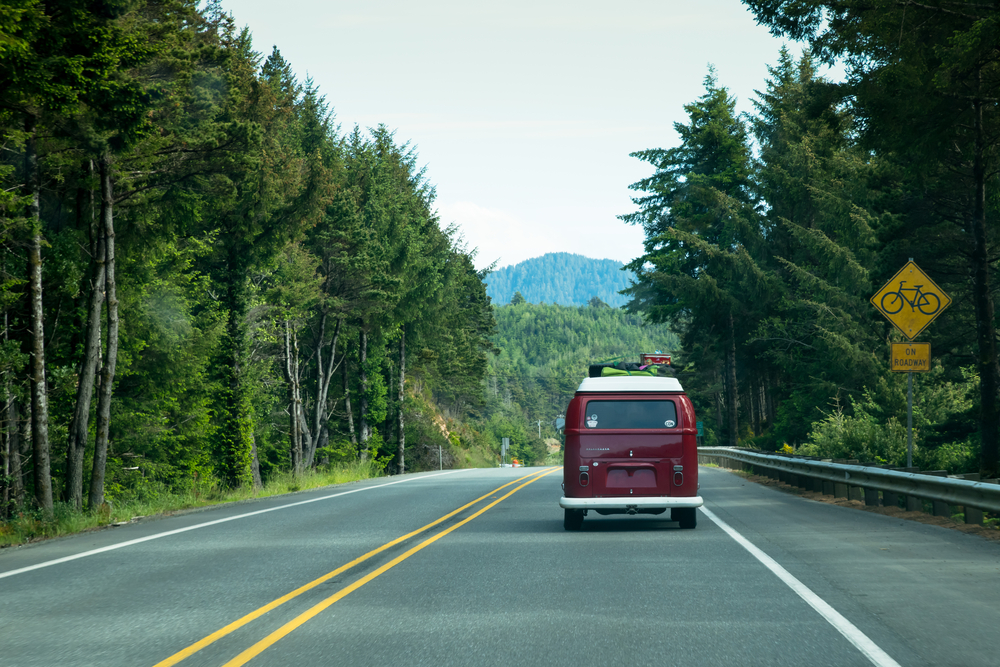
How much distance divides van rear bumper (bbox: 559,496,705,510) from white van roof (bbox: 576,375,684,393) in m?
1.56

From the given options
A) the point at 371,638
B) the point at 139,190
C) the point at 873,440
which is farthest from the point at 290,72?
the point at 371,638

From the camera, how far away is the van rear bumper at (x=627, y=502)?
1395cm

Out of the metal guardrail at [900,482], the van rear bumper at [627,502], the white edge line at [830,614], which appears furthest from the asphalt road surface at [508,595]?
the metal guardrail at [900,482]

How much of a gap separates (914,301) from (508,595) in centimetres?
1295

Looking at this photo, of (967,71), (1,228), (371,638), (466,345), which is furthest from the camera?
(466,345)

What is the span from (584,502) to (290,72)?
4668 centimetres

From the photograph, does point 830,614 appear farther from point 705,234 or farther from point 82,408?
point 705,234

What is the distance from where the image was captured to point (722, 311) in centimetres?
4997

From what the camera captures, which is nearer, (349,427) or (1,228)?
(1,228)

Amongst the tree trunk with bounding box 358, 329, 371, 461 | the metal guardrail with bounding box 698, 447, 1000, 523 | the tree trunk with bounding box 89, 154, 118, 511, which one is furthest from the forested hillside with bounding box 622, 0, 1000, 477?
the tree trunk with bounding box 358, 329, 371, 461

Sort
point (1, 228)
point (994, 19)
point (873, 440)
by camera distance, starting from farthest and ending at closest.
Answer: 1. point (873, 440)
2. point (1, 228)
3. point (994, 19)

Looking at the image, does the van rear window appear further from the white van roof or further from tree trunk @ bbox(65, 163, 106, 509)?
tree trunk @ bbox(65, 163, 106, 509)

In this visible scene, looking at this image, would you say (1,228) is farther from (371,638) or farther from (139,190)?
(371,638)

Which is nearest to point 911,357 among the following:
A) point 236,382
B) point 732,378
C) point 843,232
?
point 236,382
